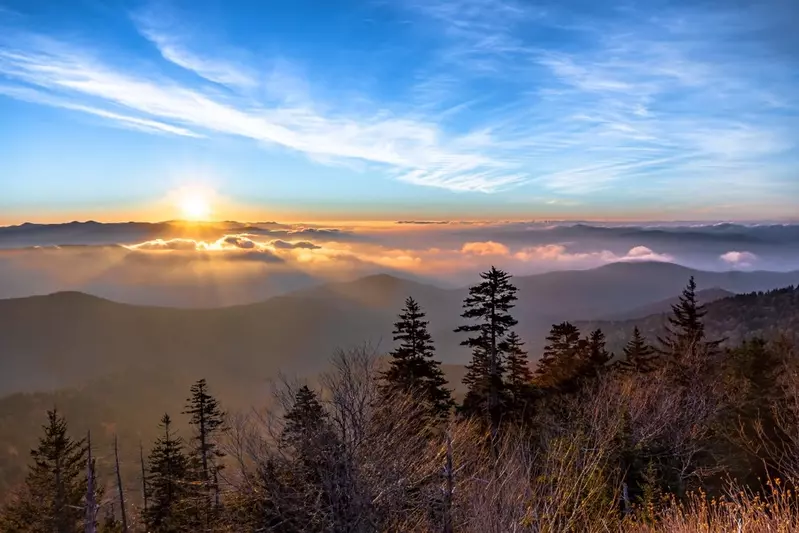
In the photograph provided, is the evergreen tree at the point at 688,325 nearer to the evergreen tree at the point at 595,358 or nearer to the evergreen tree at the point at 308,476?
the evergreen tree at the point at 595,358

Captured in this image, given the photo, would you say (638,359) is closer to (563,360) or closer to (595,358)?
(595,358)

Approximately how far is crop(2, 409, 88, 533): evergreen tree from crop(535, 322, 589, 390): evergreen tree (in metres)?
30.5

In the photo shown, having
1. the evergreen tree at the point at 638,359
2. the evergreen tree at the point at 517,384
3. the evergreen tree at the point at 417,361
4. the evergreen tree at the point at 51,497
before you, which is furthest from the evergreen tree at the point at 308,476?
the evergreen tree at the point at 638,359

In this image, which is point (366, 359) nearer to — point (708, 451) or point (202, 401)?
point (708, 451)

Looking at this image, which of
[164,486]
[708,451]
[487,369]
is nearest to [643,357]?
[487,369]

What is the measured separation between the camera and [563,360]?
3941 cm

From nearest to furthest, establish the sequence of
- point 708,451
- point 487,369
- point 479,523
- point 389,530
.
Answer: point 479,523
point 389,530
point 708,451
point 487,369

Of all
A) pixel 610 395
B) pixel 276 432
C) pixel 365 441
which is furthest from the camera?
pixel 610 395

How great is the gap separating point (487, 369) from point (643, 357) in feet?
57.0

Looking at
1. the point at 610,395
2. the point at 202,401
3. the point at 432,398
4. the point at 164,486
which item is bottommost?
the point at 164,486

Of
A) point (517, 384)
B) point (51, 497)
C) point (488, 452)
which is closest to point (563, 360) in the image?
point (517, 384)

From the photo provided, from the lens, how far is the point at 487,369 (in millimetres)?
33688

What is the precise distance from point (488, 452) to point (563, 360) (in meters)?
16.0

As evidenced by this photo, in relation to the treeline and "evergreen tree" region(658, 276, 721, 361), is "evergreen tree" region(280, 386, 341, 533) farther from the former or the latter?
"evergreen tree" region(658, 276, 721, 361)
